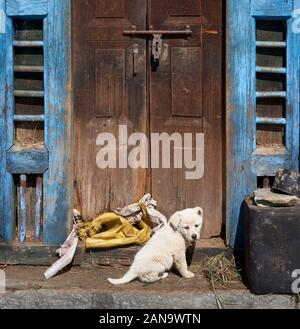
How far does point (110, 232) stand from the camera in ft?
17.5

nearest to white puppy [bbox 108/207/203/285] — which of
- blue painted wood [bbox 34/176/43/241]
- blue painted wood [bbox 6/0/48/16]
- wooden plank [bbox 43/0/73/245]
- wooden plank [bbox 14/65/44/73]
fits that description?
wooden plank [bbox 43/0/73/245]

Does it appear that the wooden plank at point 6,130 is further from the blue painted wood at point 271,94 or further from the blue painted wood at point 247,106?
the blue painted wood at point 271,94

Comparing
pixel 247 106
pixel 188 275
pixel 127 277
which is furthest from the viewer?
pixel 247 106

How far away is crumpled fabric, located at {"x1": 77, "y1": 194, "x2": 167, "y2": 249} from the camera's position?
5.31 meters

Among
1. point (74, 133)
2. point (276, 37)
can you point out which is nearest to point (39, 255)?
point (74, 133)

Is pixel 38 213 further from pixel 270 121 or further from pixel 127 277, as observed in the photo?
pixel 270 121

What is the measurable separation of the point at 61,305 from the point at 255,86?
2.46 metres

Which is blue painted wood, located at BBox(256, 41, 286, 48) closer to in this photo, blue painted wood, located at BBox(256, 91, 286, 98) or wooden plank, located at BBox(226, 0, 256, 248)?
wooden plank, located at BBox(226, 0, 256, 248)

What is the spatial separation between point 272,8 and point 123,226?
7.54ft

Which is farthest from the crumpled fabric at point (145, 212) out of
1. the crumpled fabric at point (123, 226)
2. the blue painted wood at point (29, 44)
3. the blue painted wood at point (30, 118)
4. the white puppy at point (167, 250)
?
the blue painted wood at point (29, 44)

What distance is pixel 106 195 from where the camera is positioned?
5.53 meters

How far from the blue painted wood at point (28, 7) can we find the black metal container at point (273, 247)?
8.12 feet

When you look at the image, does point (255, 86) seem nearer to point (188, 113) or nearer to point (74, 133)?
point (188, 113)

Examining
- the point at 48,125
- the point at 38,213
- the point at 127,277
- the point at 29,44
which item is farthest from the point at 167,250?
the point at 29,44
